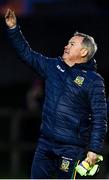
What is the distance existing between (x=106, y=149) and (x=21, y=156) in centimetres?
157

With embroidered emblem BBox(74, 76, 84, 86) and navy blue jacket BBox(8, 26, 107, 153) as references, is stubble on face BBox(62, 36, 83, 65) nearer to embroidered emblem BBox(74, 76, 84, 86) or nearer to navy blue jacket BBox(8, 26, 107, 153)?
navy blue jacket BBox(8, 26, 107, 153)

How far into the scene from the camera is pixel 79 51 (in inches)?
365

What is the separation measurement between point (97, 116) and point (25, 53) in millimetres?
1055

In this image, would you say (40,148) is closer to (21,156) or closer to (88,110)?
(88,110)

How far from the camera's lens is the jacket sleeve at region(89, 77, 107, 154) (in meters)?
8.97

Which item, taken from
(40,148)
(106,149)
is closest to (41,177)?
(40,148)

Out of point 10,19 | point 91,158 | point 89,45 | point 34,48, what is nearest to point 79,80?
point 89,45

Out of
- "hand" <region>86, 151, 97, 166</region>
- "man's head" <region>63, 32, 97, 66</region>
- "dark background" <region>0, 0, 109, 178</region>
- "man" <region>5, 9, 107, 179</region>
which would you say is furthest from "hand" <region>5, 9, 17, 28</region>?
"dark background" <region>0, 0, 109, 178</region>

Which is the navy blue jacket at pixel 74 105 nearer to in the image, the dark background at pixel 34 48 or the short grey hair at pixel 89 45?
the short grey hair at pixel 89 45

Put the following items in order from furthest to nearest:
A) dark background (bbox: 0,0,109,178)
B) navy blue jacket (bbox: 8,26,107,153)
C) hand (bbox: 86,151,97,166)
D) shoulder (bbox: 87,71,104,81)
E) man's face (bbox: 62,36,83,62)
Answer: dark background (bbox: 0,0,109,178) → man's face (bbox: 62,36,83,62) → shoulder (bbox: 87,71,104,81) → navy blue jacket (bbox: 8,26,107,153) → hand (bbox: 86,151,97,166)

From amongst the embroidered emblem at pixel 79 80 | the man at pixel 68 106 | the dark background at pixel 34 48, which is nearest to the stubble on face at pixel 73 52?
the man at pixel 68 106

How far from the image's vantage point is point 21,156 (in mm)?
15477

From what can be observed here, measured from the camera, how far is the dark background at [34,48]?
49.1 ft

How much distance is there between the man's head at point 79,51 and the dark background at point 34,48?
5.52 m
